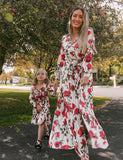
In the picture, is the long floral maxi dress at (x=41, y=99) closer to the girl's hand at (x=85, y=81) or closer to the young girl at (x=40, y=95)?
the young girl at (x=40, y=95)

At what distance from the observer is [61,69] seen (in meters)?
3.02

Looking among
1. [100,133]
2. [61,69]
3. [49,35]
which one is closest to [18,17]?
[49,35]

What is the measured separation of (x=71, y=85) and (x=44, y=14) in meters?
4.40

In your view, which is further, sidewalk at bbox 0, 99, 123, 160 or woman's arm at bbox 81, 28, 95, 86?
sidewalk at bbox 0, 99, 123, 160

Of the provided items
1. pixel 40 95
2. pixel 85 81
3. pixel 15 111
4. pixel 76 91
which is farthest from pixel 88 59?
pixel 15 111

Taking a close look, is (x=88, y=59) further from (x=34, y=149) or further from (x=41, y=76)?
(x=34, y=149)

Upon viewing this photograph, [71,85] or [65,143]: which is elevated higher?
[71,85]

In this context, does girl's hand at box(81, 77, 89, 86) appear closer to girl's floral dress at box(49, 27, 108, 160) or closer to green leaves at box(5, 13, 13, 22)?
girl's floral dress at box(49, 27, 108, 160)

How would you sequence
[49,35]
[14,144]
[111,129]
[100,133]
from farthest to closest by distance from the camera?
[49,35], [111,129], [14,144], [100,133]

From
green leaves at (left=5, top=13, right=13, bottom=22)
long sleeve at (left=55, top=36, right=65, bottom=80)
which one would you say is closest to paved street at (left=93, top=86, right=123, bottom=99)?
green leaves at (left=5, top=13, right=13, bottom=22)

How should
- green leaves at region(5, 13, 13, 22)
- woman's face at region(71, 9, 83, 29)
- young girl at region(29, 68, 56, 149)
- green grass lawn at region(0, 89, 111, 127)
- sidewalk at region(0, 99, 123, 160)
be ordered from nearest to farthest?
woman's face at region(71, 9, 83, 29), sidewalk at region(0, 99, 123, 160), young girl at region(29, 68, 56, 149), green leaves at region(5, 13, 13, 22), green grass lawn at region(0, 89, 111, 127)

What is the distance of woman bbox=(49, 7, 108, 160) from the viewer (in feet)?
8.69

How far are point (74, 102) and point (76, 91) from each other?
0.55ft

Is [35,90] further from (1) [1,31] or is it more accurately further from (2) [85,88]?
(1) [1,31]
